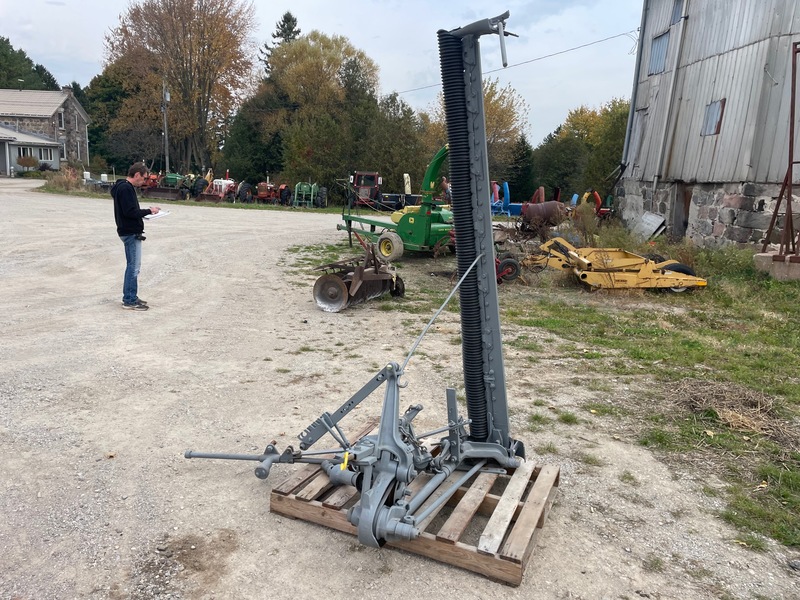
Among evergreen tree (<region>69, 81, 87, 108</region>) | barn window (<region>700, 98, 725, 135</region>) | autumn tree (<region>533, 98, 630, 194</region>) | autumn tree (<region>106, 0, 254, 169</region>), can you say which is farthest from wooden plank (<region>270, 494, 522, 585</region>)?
evergreen tree (<region>69, 81, 87, 108</region>)

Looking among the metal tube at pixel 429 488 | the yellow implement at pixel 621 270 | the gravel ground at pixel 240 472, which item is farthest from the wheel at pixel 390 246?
the metal tube at pixel 429 488

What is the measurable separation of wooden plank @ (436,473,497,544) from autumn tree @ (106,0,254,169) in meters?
40.7

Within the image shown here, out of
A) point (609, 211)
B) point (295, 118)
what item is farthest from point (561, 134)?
point (609, 211)

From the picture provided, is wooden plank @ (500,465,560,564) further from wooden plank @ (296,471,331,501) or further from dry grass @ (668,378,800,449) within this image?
dry grass @ (668,378,800,449)

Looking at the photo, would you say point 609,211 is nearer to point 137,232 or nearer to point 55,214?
point 137,232

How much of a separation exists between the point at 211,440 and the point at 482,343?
2.13m

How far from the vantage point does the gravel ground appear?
119 inches

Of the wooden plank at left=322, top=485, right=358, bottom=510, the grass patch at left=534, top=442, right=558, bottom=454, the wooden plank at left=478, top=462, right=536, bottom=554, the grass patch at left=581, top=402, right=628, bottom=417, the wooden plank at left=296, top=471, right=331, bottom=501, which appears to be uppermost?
the wooden plank at left=478, top=462, right=536, bottom=554

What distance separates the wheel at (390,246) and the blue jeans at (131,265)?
228 inches

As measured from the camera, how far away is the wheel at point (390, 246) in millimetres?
13195

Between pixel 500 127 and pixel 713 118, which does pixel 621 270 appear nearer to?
pixel 713 118

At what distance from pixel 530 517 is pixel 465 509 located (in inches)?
13.9

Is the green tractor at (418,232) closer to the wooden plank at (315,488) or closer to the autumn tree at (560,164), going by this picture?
the wooden plank at (315,488)

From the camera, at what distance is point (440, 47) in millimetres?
3518
